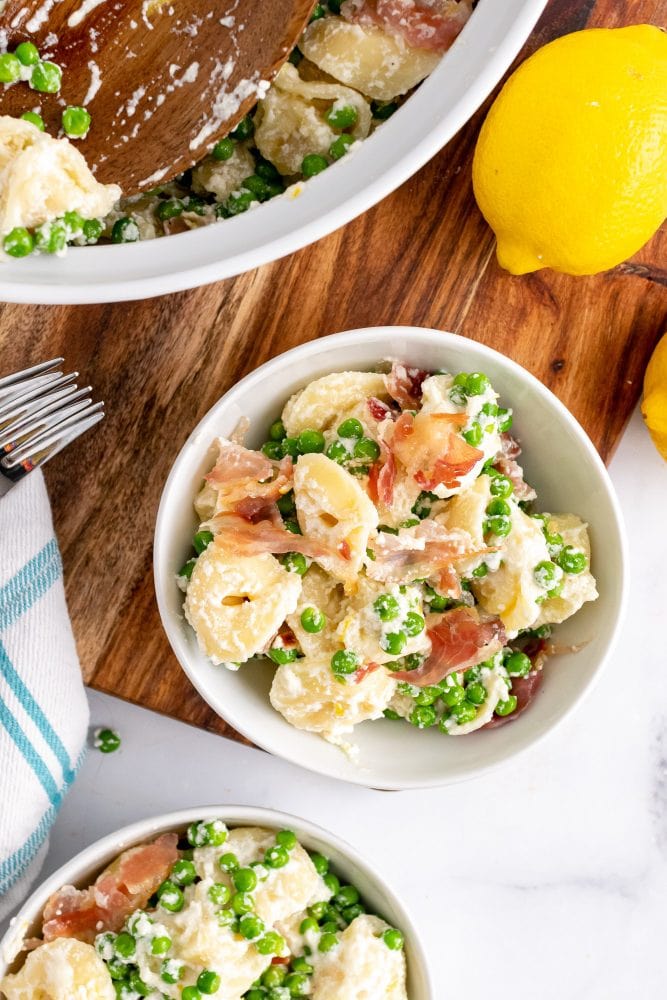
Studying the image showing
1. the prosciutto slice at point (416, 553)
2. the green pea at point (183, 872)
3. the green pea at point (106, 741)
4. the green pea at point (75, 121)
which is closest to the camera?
the green pea at point (75, 121)

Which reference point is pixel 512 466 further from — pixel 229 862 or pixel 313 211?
pixel 229 862

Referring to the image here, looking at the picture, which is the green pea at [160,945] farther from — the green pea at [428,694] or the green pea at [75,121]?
the green pea at [75,121]

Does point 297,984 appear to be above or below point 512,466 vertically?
below

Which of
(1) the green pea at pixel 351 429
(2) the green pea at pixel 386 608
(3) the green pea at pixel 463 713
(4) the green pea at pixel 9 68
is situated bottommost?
(3) the green pea at pixel 463 713

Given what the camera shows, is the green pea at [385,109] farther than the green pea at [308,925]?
No

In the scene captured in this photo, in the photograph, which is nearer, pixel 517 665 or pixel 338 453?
pixel 338 453

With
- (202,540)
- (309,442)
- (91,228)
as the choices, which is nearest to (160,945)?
(202,540)

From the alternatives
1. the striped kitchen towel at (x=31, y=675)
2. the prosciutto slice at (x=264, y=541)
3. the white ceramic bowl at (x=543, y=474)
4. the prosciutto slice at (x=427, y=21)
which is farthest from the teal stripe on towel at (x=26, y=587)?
the prosciutto slice at (x=427, y=21)
